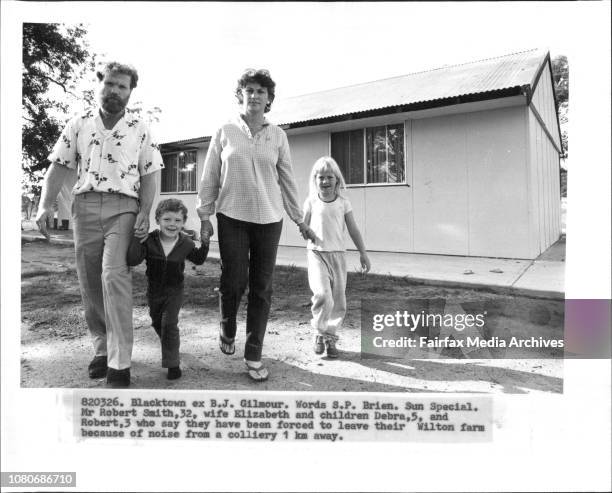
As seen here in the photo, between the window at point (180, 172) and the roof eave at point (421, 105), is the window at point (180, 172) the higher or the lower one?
the lower one

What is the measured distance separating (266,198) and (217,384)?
2.87ft

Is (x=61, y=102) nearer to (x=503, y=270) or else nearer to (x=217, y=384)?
(x=217, y=384)

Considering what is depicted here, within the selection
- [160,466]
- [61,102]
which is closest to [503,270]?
[160,466]

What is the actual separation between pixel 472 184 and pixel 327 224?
298 centimetres

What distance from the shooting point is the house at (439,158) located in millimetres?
4133

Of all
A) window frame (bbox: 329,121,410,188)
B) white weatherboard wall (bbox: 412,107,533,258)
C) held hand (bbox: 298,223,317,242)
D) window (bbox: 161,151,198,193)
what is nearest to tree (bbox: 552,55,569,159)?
held hand (bbox: 298,223,317,242)

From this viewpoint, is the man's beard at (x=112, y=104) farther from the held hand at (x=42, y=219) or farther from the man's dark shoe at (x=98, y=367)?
the man's dark shoe at (x=98, y=367)

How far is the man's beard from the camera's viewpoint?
5.77 feet

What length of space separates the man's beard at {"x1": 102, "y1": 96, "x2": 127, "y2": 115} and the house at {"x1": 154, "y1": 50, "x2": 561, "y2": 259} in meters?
1.79

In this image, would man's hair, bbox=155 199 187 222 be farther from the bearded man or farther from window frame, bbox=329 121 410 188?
window frame, bbox=329 121 410 188

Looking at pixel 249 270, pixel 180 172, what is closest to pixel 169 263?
pixel 249 270

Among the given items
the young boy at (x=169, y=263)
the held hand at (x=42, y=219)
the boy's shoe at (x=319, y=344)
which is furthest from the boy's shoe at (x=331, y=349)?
the held hand at (x=42, y=219)

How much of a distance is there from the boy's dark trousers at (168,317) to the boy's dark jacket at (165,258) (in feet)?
0.11

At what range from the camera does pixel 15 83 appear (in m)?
1.74
